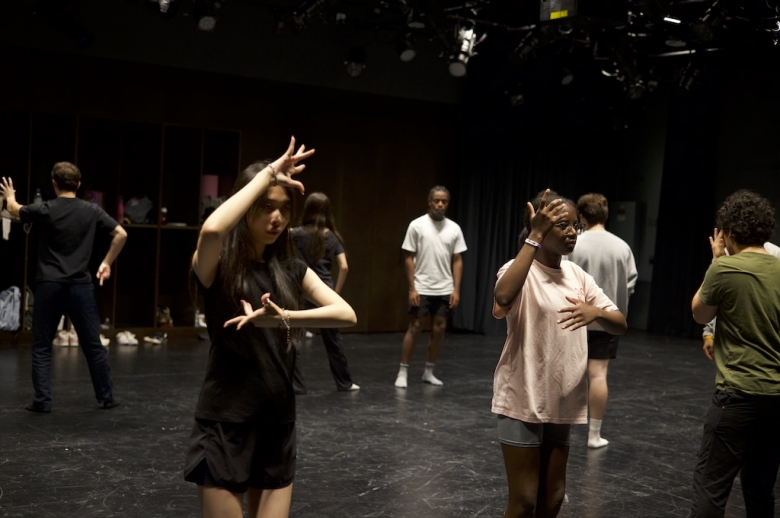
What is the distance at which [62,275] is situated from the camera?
5.79 metres

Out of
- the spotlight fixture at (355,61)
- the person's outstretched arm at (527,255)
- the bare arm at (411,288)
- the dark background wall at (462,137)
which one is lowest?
the bare arm at (411,288)

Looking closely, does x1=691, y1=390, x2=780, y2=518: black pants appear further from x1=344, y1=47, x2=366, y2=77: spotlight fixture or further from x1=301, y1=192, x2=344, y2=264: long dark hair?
x1=344, y1=47, x2=366, y2=77: spotlight fixture

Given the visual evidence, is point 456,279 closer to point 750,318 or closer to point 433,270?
point 433,270

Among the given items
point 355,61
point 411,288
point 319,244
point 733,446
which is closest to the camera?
point 733,446

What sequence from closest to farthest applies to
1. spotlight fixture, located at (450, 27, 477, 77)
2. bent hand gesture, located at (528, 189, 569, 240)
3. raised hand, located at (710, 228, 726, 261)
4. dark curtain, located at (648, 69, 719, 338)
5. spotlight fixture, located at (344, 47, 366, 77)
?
bent hand gesture, located at (528, 189, 569, 240) → raised hand, located at (710, 228, 726, 261) → spotlight fixture, located at (450, 27, 477, 77) → spotlight fixture, located at (344, 47, 366, 77) → dark curtain, located at (648, 69, 719, 338)

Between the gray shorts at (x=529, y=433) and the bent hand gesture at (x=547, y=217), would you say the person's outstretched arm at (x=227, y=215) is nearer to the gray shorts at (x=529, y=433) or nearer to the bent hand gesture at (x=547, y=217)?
the bent hand gesture at (x=547, y=217)

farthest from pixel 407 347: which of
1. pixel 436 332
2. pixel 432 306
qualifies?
pixel 432 306

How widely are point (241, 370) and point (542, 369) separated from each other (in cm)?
111

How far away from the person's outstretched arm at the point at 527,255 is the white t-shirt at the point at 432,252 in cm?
437

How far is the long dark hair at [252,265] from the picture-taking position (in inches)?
90.5

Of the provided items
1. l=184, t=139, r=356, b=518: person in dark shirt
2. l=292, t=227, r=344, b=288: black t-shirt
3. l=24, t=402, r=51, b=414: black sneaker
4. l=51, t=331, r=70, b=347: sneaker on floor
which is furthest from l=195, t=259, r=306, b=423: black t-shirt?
l=51, t=331, r=70, b=347: sneaker on floor

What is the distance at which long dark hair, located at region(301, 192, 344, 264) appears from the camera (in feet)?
21.4

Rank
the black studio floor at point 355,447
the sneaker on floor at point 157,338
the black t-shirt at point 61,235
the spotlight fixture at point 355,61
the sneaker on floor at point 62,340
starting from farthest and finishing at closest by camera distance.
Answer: the spotlight fixture at point 355,61, the sneaker on floor at point 157,338, the sneaker on floor at point 62,340, the black t-shirt at point 61,235, the black studio floor at point 355,447

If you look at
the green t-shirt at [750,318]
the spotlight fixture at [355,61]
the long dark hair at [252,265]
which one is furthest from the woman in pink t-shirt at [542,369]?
the spotlight fixture at [355,61]
